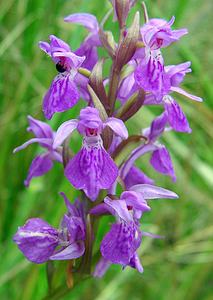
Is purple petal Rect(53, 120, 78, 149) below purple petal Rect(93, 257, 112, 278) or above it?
above

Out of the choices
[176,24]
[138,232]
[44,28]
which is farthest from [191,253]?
[138,232]

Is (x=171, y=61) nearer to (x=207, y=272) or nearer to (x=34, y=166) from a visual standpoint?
(x=207, y=272)

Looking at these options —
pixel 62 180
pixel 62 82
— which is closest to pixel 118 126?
pixel 62 82

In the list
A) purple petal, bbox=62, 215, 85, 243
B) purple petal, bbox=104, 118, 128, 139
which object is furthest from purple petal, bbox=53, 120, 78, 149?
purple petal, bbox=62, 215, 85, 243

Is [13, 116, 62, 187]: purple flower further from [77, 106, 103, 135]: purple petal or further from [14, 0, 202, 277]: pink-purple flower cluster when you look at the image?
[77, 106, 103, 135]: purple petal

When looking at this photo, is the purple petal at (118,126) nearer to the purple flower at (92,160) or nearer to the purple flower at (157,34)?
the purple flower at (92,160)

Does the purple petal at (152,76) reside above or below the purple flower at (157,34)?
below

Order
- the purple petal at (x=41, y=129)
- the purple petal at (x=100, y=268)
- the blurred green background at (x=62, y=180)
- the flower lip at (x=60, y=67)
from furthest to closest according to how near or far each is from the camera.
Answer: the blurred green background at (x=62, y=180)
the purple petal at (x=41, y=129)
the purple petal at (x=100, y=268)
the flower lip at (x=60, y=67)

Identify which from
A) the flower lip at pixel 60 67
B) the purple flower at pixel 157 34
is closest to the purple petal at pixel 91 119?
the flower lip at pixel 60 67
